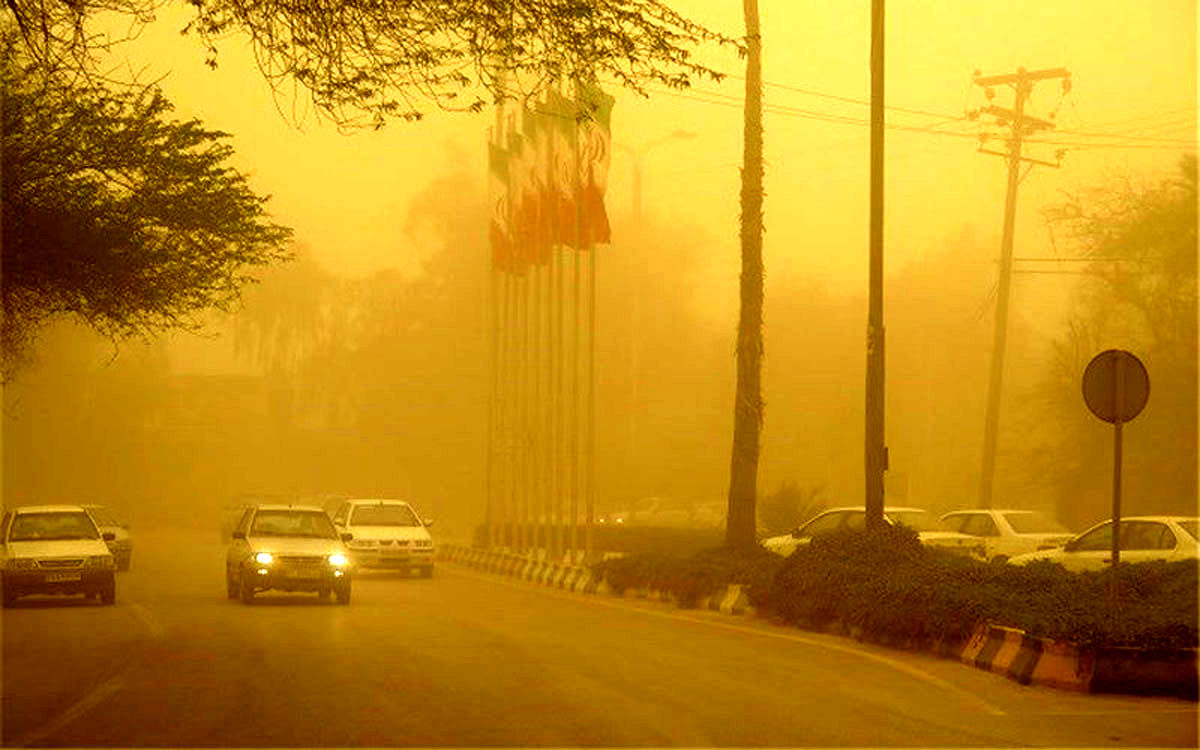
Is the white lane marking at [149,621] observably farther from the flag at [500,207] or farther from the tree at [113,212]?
the flag at [500,207]

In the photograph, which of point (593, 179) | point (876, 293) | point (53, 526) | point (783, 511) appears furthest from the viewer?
point (783, 511)

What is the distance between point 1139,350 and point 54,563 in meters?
31.3

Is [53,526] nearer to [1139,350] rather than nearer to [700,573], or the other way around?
[700,573]

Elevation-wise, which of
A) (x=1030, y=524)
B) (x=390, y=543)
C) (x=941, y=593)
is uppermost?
(x=1030, y=524)

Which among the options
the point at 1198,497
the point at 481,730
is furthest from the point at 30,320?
the point at 1198,497

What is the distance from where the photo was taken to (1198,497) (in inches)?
1860

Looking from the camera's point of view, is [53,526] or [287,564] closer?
[287,564]

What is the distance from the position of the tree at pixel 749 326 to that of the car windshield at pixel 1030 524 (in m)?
5.99

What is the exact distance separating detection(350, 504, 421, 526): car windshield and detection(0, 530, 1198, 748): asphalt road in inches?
621

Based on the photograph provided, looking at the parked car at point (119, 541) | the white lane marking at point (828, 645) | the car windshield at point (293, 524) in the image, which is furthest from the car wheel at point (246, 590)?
the parked car at point (119, 541)

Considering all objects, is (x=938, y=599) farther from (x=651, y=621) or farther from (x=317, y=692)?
(x=317, y=692)

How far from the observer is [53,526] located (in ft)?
106

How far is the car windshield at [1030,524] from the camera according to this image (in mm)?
35562

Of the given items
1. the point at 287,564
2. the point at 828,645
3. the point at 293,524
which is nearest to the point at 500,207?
the point at 293,524
